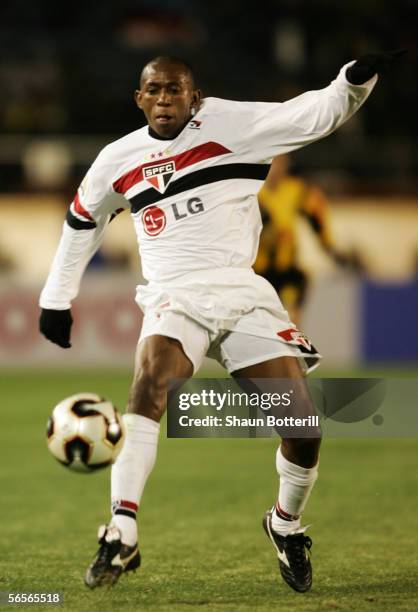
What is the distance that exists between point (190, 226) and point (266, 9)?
2361 centimetres

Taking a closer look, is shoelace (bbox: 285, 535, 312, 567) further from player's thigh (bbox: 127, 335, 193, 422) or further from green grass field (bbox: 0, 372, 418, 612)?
player's thigh (bbox: 127, 335, 193, 422)

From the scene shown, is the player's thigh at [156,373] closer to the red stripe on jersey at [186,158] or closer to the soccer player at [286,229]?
the red stripe on jersey at [186,158]

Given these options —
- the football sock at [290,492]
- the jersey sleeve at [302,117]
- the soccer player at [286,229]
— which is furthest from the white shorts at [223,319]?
the soccer player at [286,229]

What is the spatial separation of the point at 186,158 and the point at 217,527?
2.26 meters

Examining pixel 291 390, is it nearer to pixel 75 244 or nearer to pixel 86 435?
pixel 86 435

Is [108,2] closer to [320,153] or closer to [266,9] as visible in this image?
[266,9]

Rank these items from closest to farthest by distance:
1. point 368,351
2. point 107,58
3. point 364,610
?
point 364,610 → point 368,351 → point 107,58

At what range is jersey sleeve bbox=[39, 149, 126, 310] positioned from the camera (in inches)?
197

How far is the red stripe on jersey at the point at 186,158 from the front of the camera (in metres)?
4.90

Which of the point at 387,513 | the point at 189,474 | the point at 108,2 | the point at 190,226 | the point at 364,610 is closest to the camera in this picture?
the point at 364,610

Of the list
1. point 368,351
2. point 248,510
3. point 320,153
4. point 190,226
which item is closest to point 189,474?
point 248,510

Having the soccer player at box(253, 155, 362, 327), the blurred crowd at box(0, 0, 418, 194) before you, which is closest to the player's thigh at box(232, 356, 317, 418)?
the soccer player at box(253, 155, 362, 327)

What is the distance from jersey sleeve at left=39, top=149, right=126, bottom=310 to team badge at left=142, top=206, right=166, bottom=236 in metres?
0.17

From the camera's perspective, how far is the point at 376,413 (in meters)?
5.45
